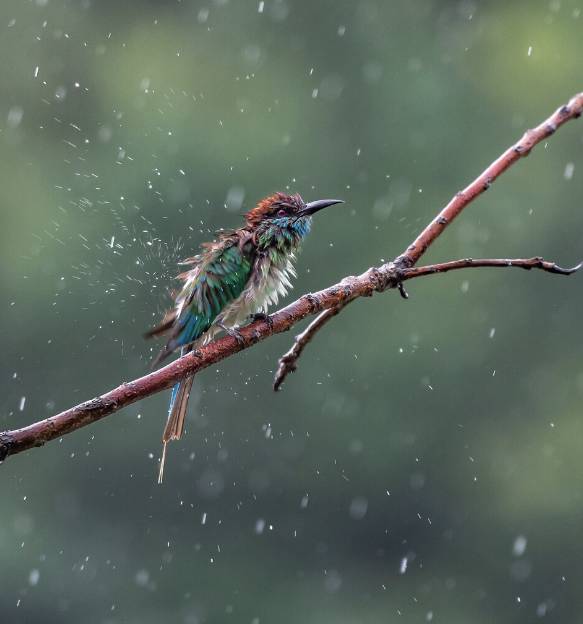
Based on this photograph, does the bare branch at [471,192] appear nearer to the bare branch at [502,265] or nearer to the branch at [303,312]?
the branch at [303,312]

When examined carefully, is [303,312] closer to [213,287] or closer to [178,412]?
[178,412]

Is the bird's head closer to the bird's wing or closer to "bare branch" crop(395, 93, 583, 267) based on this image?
the bird's wing

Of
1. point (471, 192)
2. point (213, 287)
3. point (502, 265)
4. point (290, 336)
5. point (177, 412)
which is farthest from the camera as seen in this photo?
point (290, 336)

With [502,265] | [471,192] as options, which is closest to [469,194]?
[471,192]

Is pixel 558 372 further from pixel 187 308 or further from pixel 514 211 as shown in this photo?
pixel 187 308

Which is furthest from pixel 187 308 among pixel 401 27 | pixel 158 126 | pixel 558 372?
pixel 401 27

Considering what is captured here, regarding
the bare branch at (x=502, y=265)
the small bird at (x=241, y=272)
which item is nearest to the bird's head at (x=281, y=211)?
the small bird at (x=241, y=272)
